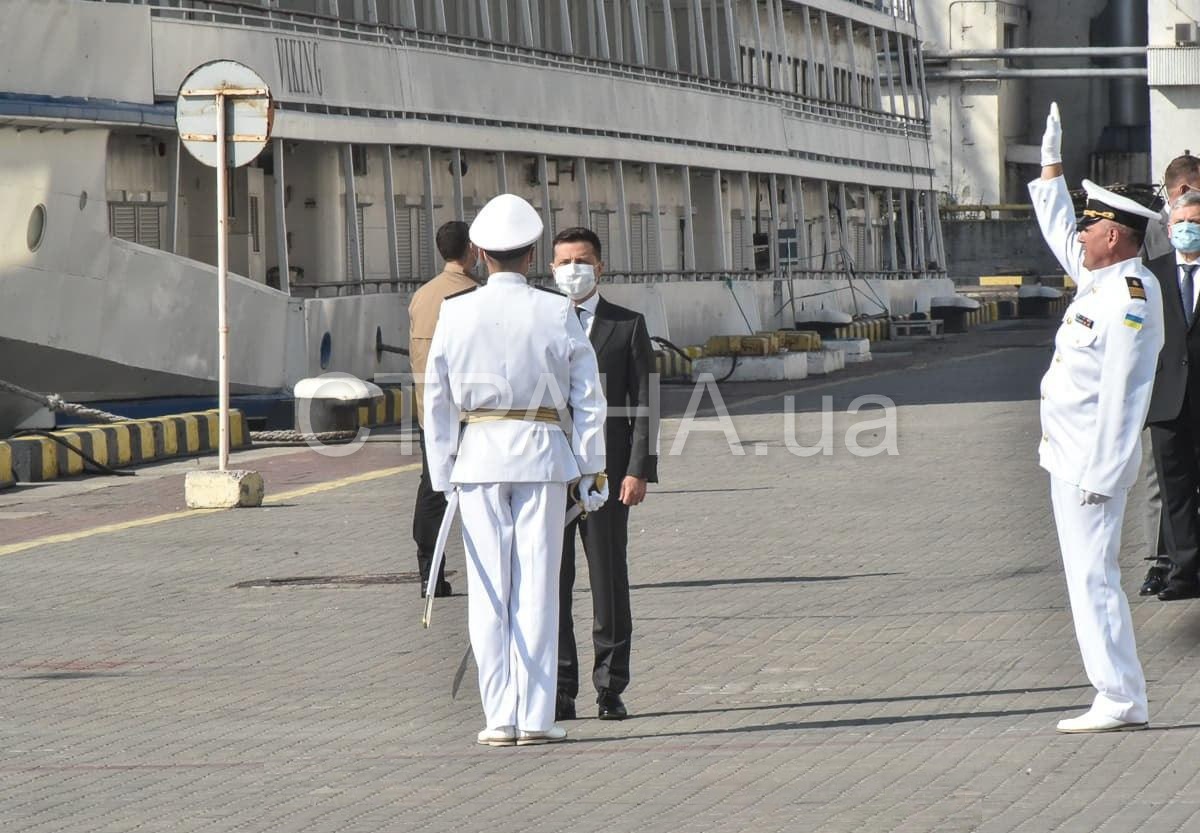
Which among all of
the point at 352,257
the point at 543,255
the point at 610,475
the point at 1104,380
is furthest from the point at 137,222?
the point at 1104,380

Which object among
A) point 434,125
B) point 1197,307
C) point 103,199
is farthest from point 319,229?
point 1197,307

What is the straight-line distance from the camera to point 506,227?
29.5 ft

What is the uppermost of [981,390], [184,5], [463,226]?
[184,5]

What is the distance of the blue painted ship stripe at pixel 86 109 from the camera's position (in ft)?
75.2

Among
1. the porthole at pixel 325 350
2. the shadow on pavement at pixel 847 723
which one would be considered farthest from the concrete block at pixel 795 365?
the shadow on pavement at pixel 847 723

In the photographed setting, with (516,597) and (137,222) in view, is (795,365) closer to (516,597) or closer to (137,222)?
(137,222)

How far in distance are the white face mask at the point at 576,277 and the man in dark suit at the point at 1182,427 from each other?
127 inches

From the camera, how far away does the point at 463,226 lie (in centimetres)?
1354

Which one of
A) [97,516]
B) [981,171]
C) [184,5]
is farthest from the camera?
[981,171]

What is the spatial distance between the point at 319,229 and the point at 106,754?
2418 centimetres

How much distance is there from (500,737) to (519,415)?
1093 millimetres

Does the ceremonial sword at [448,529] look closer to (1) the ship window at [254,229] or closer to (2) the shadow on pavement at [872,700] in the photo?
(2) the shadow on pavement at [872,700]

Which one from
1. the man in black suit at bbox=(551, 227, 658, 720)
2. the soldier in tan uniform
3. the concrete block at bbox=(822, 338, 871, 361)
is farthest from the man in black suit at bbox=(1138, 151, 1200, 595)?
the concrete block at bbox=(822, 338, 871, 361)

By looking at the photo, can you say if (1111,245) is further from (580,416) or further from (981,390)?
(981,390)
